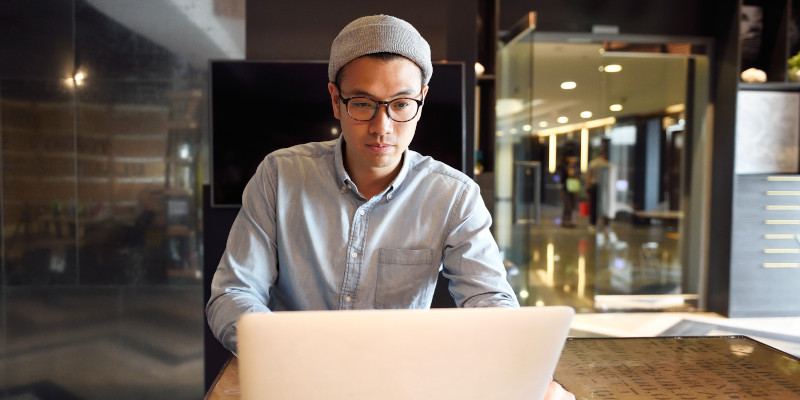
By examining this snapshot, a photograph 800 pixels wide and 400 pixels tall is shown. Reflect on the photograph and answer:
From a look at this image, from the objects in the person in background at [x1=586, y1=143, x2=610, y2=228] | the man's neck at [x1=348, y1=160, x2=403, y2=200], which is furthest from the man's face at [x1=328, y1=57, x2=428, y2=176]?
the person in background at [x1=586, y1=143, x2=610, y2=228]

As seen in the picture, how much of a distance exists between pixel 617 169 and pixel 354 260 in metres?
4.77

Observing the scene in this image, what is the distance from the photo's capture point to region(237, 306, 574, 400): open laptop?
56cm

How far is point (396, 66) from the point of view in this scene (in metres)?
1.21

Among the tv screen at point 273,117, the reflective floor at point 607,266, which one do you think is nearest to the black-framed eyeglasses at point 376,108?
the tv screen at point 273,117

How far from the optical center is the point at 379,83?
119cm

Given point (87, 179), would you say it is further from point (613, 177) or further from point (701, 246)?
point (701, 246)

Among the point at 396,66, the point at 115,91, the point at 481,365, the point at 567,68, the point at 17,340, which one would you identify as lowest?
the point at 17,340

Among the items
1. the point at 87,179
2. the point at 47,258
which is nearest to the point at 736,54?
the point at 87,179

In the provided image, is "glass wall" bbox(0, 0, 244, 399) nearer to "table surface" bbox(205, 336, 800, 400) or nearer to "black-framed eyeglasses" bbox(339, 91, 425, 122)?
"black-framed eyeglasses" bbox(339, 91, 425, 122)

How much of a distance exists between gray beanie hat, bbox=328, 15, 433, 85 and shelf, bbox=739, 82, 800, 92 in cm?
448

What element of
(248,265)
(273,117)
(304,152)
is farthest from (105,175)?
(248,265)

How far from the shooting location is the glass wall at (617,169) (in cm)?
516

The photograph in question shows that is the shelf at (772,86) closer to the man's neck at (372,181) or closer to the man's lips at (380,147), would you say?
the man's neck at (372,181)

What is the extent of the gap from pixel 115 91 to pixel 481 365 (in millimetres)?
3429
